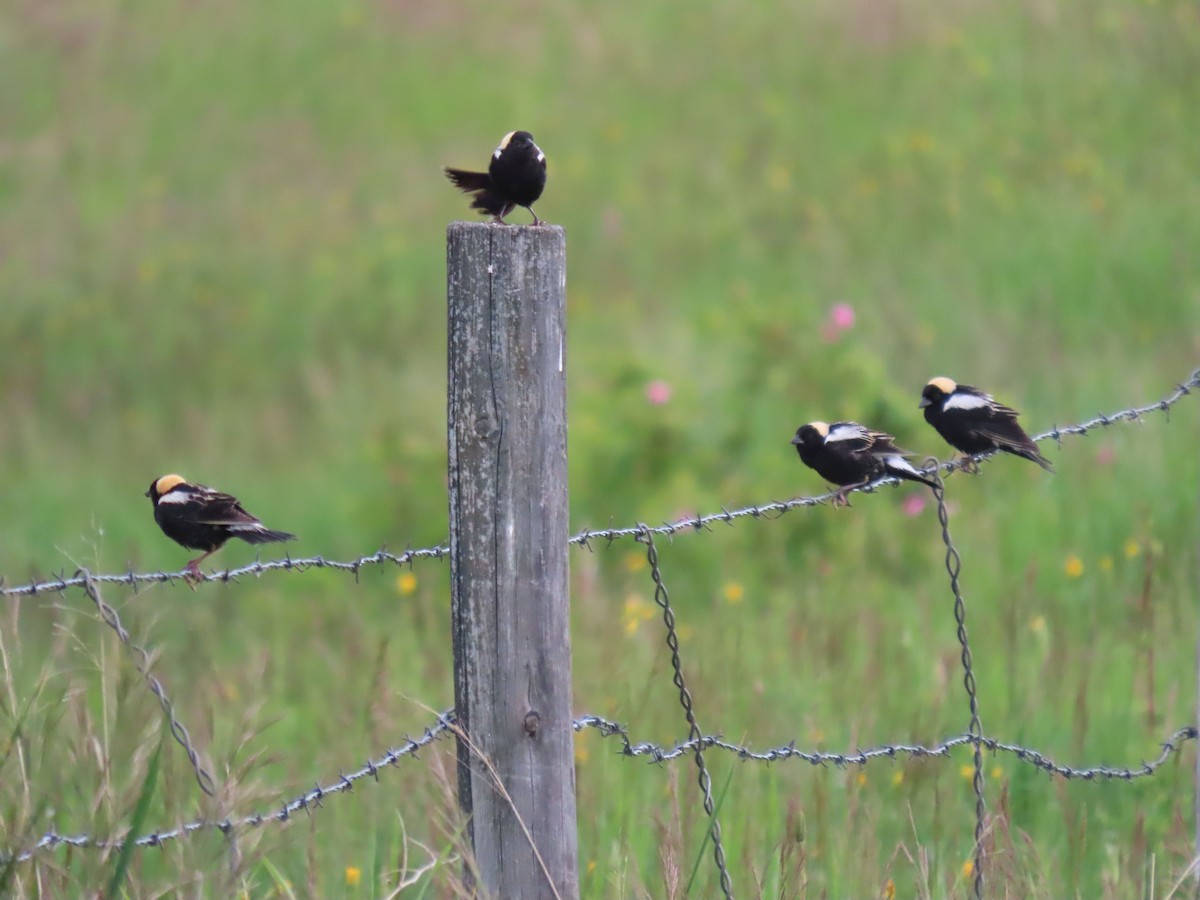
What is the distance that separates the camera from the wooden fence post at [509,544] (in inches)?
106

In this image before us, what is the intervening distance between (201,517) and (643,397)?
367 centimetres

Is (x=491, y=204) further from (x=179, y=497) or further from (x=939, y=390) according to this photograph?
(x=939, y=390)

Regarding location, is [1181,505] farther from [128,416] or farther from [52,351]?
[52,351]

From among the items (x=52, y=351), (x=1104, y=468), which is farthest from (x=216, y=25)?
(x=1104, y=468)

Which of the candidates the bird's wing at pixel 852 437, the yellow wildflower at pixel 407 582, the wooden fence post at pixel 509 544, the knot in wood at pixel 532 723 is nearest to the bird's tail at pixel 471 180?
the bird's wing at pixel 852 437

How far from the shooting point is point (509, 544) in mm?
2713

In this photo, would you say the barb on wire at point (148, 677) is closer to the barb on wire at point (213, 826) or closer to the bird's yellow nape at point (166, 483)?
the barb on wire at point (213, 826)

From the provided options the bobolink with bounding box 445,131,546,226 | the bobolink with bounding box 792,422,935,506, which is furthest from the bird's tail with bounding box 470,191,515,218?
the bobolink with bounding box 792,422,935,506

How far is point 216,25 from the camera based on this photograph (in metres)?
18.2

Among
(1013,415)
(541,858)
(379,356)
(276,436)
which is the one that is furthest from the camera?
(379,356)

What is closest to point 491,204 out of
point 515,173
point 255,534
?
point 515,173

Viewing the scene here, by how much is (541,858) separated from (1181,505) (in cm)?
551

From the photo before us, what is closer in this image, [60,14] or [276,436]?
[276,436]

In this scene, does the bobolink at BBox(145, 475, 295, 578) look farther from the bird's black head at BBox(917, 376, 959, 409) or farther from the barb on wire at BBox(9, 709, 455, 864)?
the bird's black head at BBox(917, 376, 959, 409)
